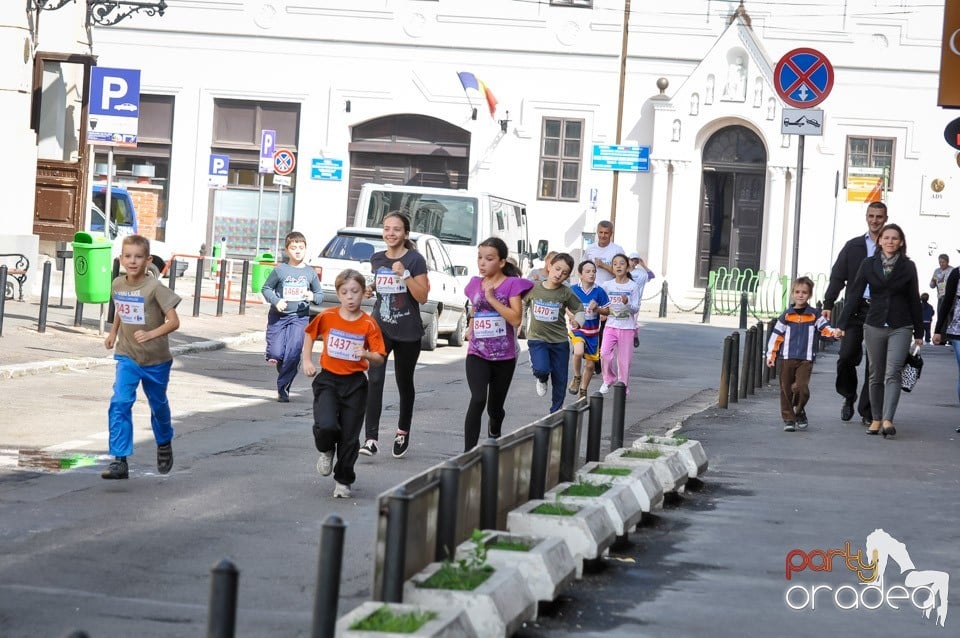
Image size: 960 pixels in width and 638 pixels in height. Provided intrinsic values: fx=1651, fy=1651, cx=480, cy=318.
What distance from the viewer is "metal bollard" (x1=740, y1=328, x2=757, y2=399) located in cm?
1836

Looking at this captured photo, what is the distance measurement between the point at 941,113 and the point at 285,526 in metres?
37.6

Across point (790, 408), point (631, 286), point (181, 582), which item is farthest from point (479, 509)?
point (631, 286)

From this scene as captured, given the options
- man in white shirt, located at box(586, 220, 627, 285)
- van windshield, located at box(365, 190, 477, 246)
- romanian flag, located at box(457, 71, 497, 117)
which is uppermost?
romanian flag, located at box(457, 71, 497, 117)

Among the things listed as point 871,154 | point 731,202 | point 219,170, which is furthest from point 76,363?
point 871,154

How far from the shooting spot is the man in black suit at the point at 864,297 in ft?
48.6

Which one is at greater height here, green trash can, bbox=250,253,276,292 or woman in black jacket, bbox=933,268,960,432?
woman in black jacket, bbox=933,268,960,432

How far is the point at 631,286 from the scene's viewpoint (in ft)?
56.0

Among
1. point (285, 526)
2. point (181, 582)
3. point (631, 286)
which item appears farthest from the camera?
point (631, 286)

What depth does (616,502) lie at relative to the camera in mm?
8742

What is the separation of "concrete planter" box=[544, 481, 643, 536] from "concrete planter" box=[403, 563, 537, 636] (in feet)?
6.36

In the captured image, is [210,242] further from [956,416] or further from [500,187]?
[956,416]

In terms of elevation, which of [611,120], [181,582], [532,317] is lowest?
[181,582]

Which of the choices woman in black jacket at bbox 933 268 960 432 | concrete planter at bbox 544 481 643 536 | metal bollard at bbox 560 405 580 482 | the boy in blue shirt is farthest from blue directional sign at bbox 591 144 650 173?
concrete planter at bbox 544 481 643 536

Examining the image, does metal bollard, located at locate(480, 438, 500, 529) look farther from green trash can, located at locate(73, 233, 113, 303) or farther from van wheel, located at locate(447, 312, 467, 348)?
van wheel, located at locate(447, 312, 467, 348)
